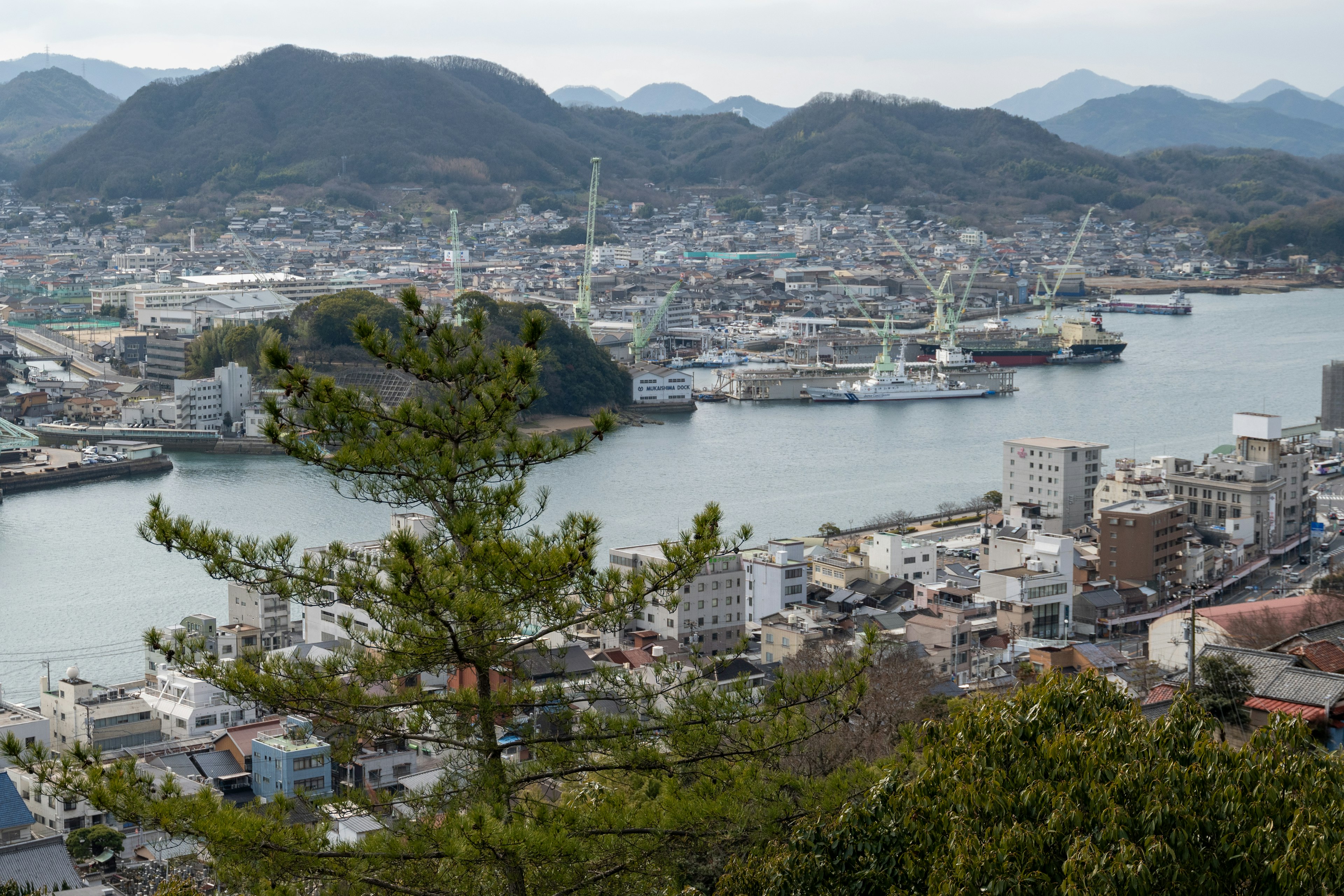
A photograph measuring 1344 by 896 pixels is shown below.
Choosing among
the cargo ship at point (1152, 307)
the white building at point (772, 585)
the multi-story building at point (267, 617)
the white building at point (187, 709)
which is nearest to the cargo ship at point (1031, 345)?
the cargo ship at point (1152, 307)

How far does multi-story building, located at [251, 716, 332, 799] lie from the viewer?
344cm

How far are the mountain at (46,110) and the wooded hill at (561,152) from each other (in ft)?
17.5

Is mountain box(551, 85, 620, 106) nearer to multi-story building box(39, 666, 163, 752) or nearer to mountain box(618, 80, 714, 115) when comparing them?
mountain box(618, 80, 714, 115)

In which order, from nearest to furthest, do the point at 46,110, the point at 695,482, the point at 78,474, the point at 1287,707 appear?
the point at 1287,707
the point at 695,482
the point at 78,474
the point at 46,110

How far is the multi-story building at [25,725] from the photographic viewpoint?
12.2 feet

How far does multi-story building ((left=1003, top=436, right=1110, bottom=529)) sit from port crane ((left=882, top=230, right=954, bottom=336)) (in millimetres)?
7485

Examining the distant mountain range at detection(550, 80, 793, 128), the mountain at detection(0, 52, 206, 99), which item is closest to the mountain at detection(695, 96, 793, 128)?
the distant mountain range at detection(550, 80, 793, 128)

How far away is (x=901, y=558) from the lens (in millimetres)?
5488

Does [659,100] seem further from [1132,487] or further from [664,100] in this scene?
[1132,487]

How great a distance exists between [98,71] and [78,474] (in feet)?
198

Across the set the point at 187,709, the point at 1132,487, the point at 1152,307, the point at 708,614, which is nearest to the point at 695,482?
the point at 1132,487

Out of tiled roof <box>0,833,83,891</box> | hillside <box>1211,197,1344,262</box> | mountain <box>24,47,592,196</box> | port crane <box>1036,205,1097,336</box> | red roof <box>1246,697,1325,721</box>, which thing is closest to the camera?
red roof <box>1246,697,1325,721</box>

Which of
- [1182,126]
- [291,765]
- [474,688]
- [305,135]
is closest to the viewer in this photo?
[474,688]

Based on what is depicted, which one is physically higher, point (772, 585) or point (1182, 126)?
point (1182, 126)
